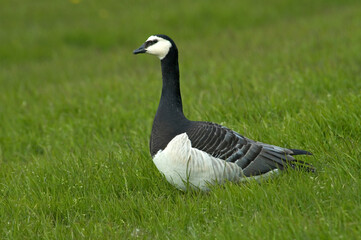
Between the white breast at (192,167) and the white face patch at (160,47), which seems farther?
the white face patch at (160,47)

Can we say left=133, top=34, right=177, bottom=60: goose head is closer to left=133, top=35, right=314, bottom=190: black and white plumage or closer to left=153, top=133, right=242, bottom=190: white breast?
left=133, top=35, right=314, bottom=190: black and white plumage

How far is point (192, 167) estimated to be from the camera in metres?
4.91

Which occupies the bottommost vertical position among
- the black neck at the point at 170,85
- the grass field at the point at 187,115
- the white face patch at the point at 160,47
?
the grass field at the point at 187,115

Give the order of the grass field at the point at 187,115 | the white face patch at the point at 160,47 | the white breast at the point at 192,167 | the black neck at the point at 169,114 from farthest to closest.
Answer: the white face patch at the point at 160,47 < the black neck at the point at 169,114 < the white breast at the point at 192,167 < the grass field at the point at 187,115

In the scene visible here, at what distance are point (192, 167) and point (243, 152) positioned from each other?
0.58 meters

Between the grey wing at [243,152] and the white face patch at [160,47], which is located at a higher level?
the white face patch at [160,47]

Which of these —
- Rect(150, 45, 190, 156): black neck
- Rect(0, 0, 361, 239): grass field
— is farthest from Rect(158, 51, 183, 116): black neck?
Rect(0, 0, 361, 239): grass field

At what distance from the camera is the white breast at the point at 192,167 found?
16.1 feet

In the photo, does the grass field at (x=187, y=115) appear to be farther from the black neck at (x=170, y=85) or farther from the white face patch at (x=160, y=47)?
the white face patch at (x=160, y=47)

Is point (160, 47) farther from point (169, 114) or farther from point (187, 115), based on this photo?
point (187, 115)

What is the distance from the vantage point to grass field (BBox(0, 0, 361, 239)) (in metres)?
4.36

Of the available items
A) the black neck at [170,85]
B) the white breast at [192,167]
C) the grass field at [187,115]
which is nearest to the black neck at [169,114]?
the black neck at [170,85]

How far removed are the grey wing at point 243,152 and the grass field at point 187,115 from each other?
20 cm

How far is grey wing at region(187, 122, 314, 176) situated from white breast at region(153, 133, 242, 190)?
7 cm
